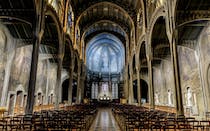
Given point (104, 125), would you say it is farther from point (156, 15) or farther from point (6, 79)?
point (156, 15)

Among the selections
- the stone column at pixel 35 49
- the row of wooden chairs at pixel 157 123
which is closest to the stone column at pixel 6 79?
the stone column at pixel 35 49

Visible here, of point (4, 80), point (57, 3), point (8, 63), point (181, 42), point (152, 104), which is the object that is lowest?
point (152, 104)

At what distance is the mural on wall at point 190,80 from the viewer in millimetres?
17683

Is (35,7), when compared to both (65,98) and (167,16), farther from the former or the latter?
(65,98)

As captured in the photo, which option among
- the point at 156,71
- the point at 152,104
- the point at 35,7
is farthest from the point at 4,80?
the point at 156,71

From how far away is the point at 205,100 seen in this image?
52.7 feet

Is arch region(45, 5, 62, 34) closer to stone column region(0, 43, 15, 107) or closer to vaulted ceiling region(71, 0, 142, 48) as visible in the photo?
stone column region(0, 43, 15, 107)

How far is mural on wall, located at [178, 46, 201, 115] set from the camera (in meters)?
17.7

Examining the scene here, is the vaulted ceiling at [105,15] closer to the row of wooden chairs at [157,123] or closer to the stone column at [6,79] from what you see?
the stone column at [6,79]

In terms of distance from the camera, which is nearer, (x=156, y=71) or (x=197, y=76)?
(x=197, y=76)

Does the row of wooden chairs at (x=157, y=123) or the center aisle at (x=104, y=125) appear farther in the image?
the center aisle at (x=104, y=125)

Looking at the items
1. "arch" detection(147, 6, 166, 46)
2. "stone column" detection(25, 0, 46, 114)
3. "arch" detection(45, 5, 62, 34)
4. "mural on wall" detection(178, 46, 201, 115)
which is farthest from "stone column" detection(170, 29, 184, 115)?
"arch" detection(45, 5, 62, 34)

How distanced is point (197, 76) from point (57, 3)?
648 inches

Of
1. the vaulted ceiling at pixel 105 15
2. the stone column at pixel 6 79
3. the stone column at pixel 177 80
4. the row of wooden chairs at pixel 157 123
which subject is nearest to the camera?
the row of wooden chairs at pixel 157 123
